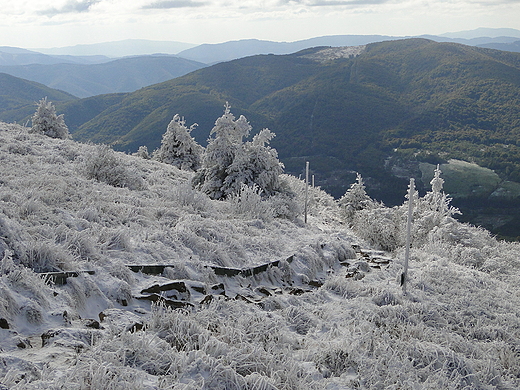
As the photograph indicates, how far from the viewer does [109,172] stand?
9172 mm

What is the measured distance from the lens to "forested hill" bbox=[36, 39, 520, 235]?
91250 mm

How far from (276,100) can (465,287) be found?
475ft

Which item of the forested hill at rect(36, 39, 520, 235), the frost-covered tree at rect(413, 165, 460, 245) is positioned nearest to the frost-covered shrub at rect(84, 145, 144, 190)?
the frost-covered tree at rect(413, 165, 460, 245)

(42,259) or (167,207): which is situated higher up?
(42,259)

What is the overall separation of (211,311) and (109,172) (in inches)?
249

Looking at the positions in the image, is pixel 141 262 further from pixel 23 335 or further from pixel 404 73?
pixel 404 73

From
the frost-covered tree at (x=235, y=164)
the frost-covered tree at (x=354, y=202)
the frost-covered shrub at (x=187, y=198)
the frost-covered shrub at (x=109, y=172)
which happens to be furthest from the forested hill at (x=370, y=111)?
the frost-covered shrub at (x=187, y=198)

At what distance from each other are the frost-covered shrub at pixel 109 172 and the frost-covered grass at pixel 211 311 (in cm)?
130

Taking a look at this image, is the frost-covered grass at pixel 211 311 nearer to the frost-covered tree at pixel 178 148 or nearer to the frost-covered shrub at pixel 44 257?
the frost-covered shrub at pixel 44 257

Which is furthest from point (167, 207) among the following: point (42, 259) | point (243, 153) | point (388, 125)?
point (388, 125)

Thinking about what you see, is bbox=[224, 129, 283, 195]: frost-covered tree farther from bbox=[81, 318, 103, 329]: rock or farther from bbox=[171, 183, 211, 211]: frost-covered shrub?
bbox=[81, 318, 103, 329]: rock

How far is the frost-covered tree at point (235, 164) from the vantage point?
1338 cm

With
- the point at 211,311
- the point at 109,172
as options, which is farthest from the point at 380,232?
the point at 211,311

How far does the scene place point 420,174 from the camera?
268ft
